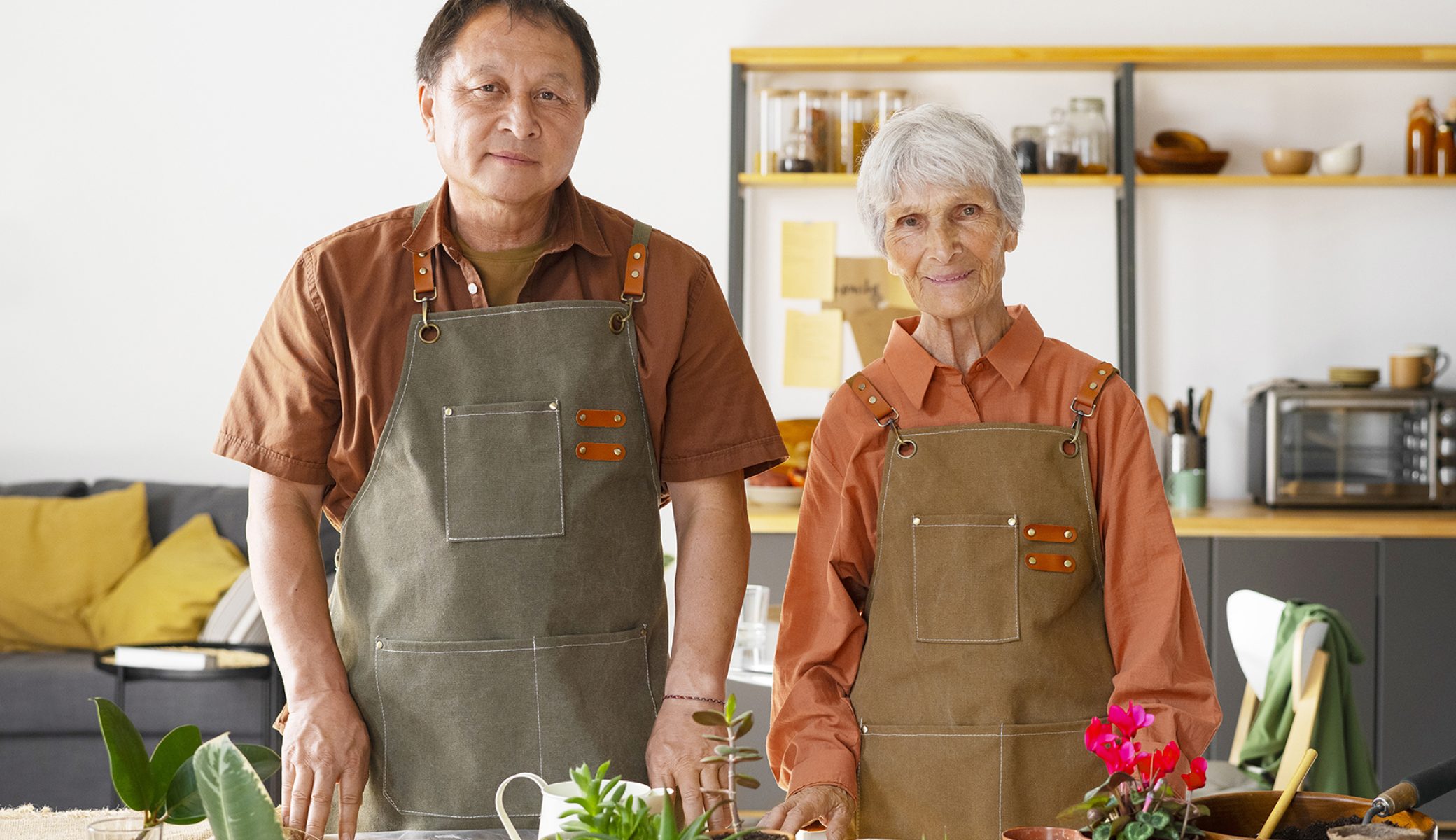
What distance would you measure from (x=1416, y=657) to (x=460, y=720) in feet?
10.3

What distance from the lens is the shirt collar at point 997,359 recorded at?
4.88ft

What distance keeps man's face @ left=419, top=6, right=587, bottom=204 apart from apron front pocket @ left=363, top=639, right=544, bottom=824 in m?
0.50

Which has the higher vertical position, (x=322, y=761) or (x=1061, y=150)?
(x=1061, y=150)

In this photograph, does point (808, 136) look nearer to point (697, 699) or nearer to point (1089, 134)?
point (1089, 134)

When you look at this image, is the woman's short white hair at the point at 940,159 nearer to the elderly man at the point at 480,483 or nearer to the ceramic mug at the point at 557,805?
the elderly man at the point at 480,483

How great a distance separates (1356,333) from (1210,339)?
1.55ft

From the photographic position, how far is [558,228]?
58.7 inches

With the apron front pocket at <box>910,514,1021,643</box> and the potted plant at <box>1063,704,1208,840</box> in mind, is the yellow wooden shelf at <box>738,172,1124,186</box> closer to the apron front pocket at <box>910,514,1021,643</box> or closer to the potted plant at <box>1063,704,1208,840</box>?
the apron front pocket at <box>910,514,1021,643</box>

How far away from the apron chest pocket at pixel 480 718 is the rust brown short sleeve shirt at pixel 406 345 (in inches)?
9.0

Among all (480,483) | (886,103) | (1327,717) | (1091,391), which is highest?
(886,103)

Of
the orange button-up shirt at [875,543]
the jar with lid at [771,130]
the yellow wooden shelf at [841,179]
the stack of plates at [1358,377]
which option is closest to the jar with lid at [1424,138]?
the stack of plates at [1358,377]

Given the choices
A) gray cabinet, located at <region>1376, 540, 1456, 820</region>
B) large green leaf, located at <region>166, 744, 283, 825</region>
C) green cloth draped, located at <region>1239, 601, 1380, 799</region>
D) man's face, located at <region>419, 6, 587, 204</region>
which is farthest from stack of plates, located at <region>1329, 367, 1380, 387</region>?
large green leaf, located at <region>166, 744, 283, 825</region>

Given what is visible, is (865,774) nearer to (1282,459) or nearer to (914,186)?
(914,186)

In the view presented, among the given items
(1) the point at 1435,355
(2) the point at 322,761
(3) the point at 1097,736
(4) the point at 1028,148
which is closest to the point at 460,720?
(2) the point at 322,761
